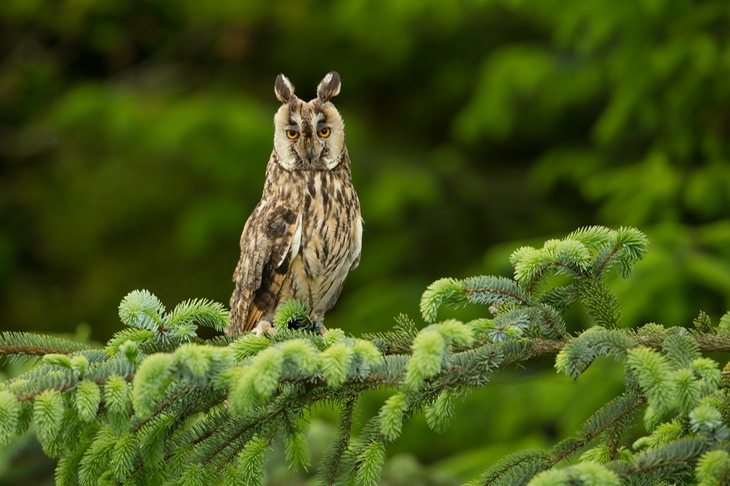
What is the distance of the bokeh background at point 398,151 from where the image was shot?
4.46 m

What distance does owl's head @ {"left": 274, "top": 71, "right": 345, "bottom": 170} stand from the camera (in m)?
3.27

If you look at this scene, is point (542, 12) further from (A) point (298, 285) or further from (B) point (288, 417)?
(B) point (288, 417)

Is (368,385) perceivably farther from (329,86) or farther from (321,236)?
(329,86)

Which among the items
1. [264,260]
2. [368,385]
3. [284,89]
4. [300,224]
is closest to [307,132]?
[284,89]

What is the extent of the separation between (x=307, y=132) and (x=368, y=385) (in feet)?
5.19

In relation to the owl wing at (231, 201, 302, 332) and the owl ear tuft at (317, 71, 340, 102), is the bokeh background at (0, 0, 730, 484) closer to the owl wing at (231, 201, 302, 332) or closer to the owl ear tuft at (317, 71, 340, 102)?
the owl wing at (231, 201, 302, 332)

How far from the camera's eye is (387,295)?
21.0 ft

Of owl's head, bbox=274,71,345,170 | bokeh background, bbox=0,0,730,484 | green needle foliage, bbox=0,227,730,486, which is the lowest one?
green needle foliage, bbox=0,227,730,486

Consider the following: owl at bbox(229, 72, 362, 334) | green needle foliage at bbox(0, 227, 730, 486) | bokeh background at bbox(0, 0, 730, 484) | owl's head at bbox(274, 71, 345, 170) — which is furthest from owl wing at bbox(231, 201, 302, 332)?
green needle foliage at bbox(0, 227, 730, 486)

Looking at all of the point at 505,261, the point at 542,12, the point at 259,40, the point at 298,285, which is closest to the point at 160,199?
the point at 259,40

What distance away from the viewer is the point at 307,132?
10.6 ft

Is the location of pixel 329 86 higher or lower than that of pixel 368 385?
higher

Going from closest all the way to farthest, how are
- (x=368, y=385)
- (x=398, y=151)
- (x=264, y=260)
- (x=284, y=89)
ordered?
(x=368, y=385), (x=264, y=260), (x=284, y=89), (x=398, y=151)

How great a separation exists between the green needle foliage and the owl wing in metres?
1.07
